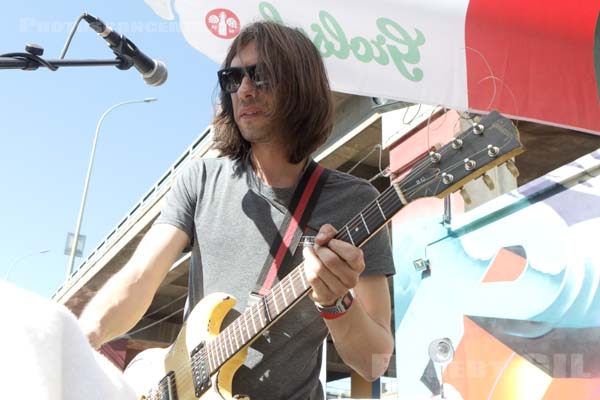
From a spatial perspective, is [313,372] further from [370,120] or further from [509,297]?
[370,120]

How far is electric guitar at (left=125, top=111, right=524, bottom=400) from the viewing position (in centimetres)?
186

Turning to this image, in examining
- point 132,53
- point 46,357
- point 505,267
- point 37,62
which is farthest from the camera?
point 505,267

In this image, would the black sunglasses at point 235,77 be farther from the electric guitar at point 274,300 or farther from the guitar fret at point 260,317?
the guitar fret at point 260,317

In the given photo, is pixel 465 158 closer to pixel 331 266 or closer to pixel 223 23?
pixel 331 266

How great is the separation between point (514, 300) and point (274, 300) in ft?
10.9

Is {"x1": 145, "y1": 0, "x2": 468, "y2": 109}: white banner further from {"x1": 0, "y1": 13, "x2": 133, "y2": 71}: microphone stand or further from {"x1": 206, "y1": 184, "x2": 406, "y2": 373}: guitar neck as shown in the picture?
{"x1": 206, "y1": 184, "x2": 406, "y2": 373}: guitar neck

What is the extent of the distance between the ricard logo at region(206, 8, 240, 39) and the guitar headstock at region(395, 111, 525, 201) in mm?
1982

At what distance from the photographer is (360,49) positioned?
11.8ft

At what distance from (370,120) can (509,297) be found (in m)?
4.87

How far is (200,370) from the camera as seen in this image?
2.21m

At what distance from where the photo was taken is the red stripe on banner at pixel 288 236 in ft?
7.25

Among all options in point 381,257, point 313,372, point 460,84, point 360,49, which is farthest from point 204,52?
point 313,372

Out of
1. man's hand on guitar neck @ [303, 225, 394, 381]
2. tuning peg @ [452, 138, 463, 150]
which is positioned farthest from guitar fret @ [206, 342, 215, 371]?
tuning peg @ [452, 138, 463, 150]

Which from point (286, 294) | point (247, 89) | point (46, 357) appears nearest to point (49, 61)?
point (247, 89)
